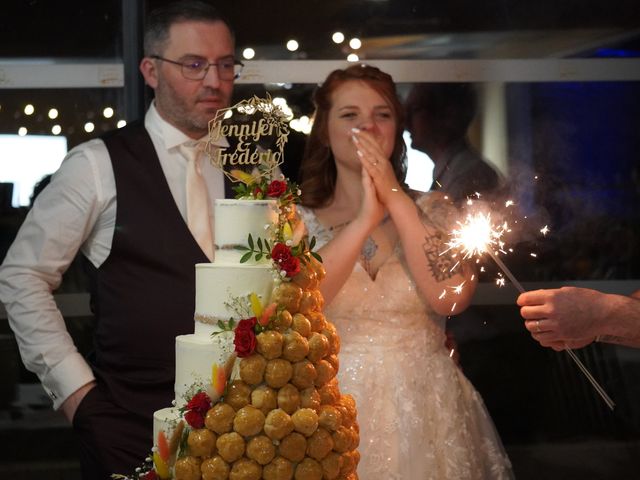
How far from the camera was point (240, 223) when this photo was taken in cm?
241

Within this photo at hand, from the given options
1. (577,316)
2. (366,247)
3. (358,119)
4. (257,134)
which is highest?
(358,119)

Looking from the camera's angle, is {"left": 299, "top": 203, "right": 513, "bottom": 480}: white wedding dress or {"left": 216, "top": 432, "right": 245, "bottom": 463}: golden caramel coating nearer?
{"left": 216, "top": 432, "right": 245, "bottom": 463}: golden caramel coating

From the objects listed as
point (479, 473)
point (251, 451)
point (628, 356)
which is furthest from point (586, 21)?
point (251, 451)

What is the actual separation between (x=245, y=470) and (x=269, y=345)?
0.89 feet

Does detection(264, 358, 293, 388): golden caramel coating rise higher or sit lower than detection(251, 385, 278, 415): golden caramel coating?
higher

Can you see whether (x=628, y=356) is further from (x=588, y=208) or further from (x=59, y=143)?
(x=59, y=143)

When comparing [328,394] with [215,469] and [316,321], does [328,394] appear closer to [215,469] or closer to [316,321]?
[316,321]

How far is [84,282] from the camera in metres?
4.45

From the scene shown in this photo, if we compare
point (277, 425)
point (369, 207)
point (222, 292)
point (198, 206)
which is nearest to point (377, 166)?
point (369, 207)

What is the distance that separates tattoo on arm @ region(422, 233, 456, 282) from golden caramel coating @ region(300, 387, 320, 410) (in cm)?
100

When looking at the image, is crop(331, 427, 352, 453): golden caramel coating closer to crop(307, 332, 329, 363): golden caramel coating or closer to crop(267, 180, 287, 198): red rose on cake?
crop(307, 332, 329, 363): golden caramel coating

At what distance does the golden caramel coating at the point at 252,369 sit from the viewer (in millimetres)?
2242

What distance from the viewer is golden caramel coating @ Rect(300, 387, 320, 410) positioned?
89.7 inches

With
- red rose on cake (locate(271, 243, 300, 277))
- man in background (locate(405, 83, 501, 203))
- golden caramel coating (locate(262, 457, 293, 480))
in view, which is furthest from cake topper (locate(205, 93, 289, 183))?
man in background (locate(405, 83, 501, 203))
